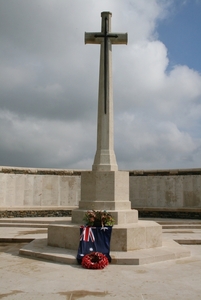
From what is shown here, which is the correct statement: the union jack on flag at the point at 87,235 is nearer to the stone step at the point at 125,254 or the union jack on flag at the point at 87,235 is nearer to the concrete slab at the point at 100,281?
the stone step at the point at 125,254

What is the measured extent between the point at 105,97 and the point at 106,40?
1.77 m

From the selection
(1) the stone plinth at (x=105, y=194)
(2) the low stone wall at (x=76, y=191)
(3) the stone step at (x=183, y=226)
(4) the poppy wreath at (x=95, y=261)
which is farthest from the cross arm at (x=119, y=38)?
(2) the low stone wall at (x=76, y=191)

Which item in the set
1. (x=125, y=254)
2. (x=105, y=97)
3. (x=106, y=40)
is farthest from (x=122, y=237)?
(x=106, y=40)

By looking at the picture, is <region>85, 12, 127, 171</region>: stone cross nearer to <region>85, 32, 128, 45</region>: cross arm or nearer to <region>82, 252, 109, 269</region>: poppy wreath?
<region>85, 32, 128, 45</region>: cross arm

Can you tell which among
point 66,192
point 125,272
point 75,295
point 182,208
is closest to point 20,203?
point 66,192

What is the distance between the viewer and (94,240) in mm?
7297

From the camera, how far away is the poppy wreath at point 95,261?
6.54m

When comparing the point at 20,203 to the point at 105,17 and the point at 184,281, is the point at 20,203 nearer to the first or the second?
the point at 105,17

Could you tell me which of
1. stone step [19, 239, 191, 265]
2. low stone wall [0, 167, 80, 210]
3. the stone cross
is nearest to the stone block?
the stone cross

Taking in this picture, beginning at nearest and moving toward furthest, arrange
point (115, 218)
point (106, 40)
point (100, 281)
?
point (100, 281) < point (115, 218) < point (106, 40)

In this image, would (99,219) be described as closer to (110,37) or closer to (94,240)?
(94,240)

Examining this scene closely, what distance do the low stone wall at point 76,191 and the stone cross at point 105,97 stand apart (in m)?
7.52

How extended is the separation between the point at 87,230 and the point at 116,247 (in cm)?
81

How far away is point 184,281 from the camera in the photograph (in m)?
5.61
